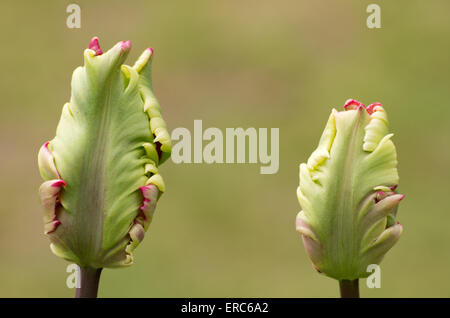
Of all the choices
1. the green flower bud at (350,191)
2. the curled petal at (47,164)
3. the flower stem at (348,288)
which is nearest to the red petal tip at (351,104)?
the green flower bud at (350,191)

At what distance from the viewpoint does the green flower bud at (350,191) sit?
710 mm

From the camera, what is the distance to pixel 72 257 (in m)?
0.74

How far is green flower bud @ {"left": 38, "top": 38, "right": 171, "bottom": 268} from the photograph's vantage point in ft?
2.31

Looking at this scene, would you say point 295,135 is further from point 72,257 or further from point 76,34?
point 72,257

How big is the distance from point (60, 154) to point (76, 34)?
3346 mm

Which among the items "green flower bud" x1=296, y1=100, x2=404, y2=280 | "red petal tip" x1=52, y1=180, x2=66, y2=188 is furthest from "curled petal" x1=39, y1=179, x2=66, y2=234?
"green flower bud" x1=296, y1=100, x2=404, y2=280

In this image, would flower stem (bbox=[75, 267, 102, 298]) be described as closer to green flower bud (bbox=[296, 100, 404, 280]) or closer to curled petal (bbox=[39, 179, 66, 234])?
curled petal (bbox=[39, 179, 66, 234])

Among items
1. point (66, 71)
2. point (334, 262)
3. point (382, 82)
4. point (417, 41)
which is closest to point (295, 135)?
point (382, 82)

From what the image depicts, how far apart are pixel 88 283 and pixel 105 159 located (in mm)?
105

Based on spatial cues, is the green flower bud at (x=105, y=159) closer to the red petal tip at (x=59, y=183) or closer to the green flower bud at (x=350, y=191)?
the red petal tip at (x=59, y=183)

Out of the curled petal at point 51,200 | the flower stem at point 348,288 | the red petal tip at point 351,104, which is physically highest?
the red petal tip at point 351,104

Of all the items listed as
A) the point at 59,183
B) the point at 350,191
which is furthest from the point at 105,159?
the point at 350,191

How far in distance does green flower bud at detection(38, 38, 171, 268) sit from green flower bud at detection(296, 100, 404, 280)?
122 mm

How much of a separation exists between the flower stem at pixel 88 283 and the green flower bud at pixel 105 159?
0.02 m
